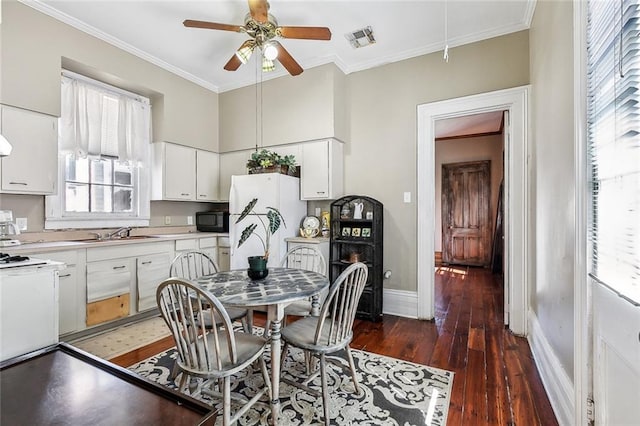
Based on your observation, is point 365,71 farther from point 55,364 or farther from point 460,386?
point 55,364

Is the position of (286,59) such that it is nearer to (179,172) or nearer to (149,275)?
(179,172)

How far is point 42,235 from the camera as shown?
3.01 m

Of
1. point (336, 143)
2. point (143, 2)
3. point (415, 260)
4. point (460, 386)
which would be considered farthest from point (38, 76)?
point (460, 386)

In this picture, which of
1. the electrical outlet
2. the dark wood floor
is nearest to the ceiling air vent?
the dark wood floor

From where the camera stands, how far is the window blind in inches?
40.9

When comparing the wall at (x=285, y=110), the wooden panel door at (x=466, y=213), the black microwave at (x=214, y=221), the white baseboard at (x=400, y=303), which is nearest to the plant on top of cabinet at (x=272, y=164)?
the wall at (x=285, y=110)

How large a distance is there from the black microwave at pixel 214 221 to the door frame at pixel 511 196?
262cm

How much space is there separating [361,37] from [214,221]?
297 centimetres

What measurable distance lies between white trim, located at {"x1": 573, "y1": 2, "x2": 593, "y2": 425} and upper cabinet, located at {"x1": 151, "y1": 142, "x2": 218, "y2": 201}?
4.05m

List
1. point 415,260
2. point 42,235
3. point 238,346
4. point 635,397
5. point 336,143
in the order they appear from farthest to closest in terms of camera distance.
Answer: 1. point 336,143
2. point 415,260
3. point 42,235
4. point 238,346
5. point 635,397

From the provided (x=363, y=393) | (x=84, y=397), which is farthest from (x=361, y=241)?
(x=84, y=397)

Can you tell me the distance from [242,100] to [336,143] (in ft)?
5.43

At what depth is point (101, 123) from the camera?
137 inches

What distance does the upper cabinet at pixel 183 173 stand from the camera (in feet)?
12.7
